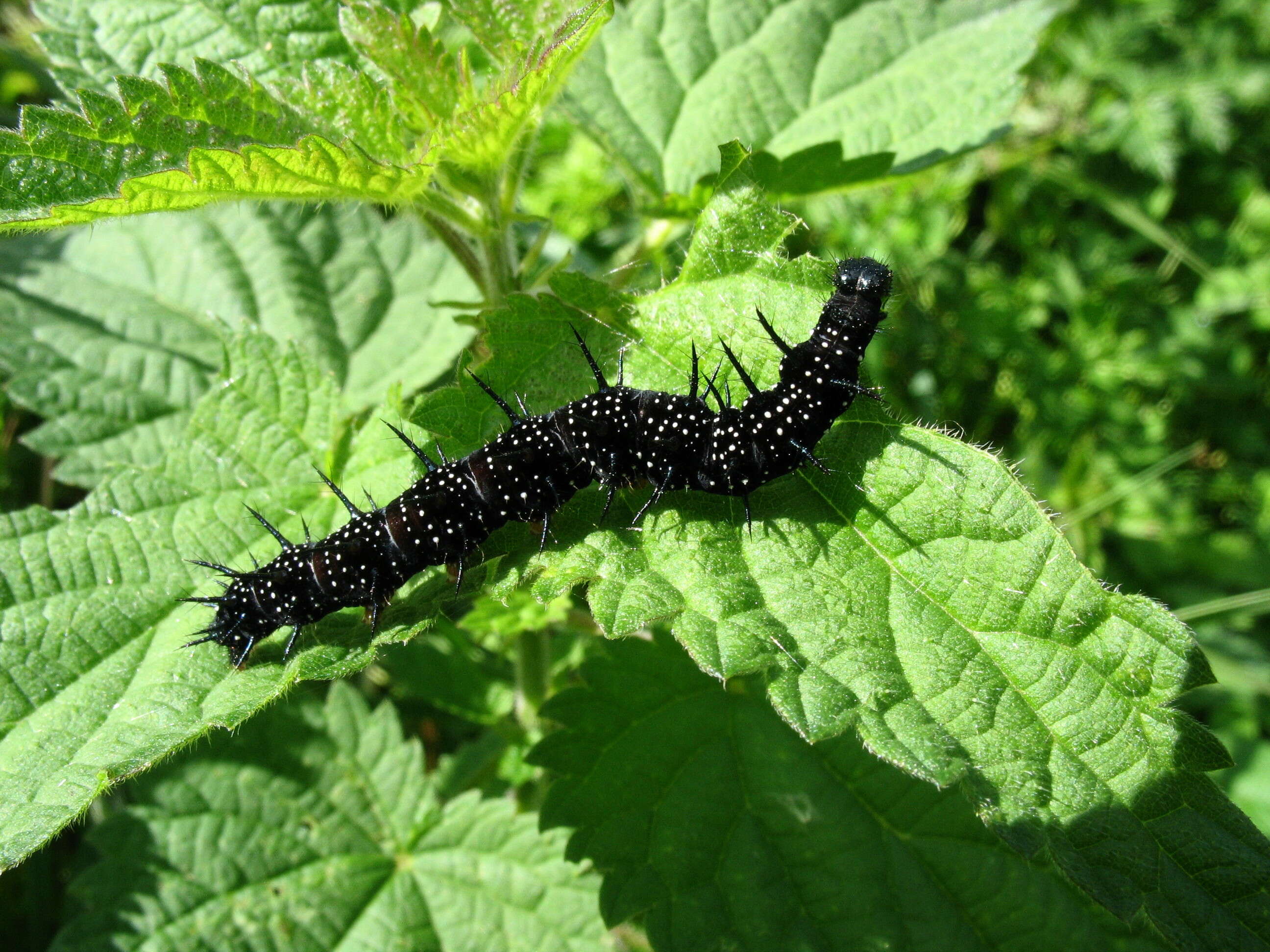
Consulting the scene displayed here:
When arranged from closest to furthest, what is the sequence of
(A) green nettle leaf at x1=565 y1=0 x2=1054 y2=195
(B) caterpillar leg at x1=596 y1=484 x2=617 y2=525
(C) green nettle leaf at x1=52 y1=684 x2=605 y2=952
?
(B) caterpillar leg at x1=596 y1=484 x2=617 y2=525 → (C) green nettle leaf at x1=52 y1=684 x2=605 y2=952 → (A) green nettle leaf at x1=565 y1=0 x2=1054 y2=195

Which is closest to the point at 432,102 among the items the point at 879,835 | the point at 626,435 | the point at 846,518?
the point at 626,435

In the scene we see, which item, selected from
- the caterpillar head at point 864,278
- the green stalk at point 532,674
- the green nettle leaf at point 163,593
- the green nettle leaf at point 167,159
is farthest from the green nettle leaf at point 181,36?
the green stalk at point 532,674

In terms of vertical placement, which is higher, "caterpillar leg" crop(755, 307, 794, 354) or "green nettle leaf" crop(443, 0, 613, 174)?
"green nettle leaf" crop(443, 0, 613, 174)

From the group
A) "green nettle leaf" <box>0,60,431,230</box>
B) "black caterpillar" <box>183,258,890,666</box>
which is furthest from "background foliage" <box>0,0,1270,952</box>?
"black caterpillar" <box>183,258,890,666</box>

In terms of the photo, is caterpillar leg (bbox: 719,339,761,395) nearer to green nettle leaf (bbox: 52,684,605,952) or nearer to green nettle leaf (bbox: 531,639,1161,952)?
green nettle leaf (bbox: 531,639,1161,952)

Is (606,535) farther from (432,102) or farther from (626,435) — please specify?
(432,102)

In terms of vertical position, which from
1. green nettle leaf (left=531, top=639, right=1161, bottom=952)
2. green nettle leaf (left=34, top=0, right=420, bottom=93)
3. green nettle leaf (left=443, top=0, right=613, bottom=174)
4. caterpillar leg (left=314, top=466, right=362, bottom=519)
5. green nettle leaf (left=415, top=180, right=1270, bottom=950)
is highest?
green nettle leaf (left=34, top=0, right=420, bottom=93)

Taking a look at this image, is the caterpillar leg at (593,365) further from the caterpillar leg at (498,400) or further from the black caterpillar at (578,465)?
the caterpillar leg at (498,400)
